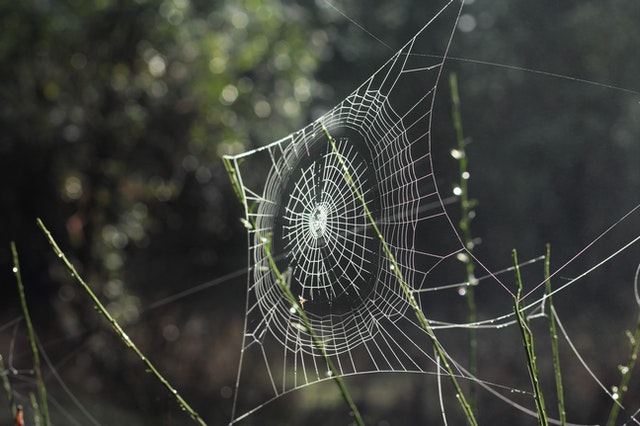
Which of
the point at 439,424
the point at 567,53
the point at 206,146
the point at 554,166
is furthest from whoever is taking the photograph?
the point at 554,166

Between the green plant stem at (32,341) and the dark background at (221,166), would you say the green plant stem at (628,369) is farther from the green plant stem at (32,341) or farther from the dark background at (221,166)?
the dark background at (221,166)

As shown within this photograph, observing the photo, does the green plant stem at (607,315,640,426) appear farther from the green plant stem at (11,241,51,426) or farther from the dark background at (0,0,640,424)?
the dark background at (0,0,640,424)

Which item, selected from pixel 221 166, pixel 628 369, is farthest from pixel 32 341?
pixel 221 166

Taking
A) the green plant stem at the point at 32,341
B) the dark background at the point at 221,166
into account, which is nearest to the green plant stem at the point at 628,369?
the green plant stem at the point at 32,341

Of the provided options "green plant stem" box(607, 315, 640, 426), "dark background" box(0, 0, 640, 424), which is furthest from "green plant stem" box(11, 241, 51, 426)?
"dark background" box(0, 0, 640, 424)

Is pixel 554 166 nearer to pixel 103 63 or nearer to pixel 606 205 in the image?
pixel 606 205

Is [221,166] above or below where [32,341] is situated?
below

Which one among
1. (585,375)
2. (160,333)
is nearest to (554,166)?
(585,375)

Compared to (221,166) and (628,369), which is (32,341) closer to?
(628,369)
